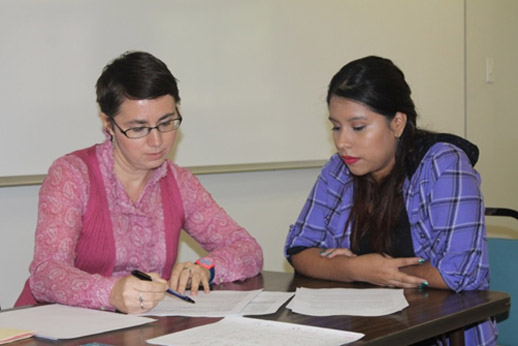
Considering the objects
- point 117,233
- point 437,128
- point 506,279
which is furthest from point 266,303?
point 437,128

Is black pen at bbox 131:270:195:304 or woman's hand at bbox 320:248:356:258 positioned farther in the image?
woman's hand at bbox 320:248:356:258

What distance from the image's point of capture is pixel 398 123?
218 cm

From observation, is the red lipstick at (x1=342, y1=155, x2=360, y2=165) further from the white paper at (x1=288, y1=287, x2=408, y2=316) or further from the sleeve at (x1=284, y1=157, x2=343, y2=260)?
the white paper at (x1=288, y1=287, x2=408, y2=316)

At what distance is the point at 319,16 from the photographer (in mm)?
3555

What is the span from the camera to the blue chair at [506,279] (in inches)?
86.2

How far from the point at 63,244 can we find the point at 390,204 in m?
0.91

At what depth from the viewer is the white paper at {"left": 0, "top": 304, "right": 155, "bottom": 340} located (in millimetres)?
1488

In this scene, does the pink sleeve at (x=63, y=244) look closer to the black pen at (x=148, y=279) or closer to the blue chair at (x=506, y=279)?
the black pen at (x=148, y=279)

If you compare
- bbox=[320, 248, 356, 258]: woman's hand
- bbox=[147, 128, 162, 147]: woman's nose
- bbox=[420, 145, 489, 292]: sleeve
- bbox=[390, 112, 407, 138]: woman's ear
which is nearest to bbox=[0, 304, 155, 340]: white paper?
bbox=[147, 128, 162, 147]: woman's nose

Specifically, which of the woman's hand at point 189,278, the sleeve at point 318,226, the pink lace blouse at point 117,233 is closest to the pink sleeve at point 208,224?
the pink lace blouse at point 117,233

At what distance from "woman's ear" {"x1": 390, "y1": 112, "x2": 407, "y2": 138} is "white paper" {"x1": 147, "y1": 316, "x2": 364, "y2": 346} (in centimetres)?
86

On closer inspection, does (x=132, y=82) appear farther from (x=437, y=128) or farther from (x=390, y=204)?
(x=437, y=128)

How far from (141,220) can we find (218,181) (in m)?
1.12

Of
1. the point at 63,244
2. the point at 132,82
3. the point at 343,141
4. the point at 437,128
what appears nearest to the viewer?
the point at 63,244
